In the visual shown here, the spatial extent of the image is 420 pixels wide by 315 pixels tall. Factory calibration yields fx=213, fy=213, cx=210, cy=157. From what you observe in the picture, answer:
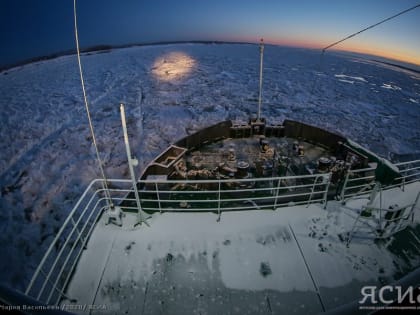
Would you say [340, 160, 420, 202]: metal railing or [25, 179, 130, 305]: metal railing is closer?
[25, 179, 130, 305]: metal railing

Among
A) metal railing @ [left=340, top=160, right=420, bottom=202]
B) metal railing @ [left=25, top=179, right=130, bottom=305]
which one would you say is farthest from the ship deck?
metal railing @ [left=340, top=160, right=420, bottom=202]

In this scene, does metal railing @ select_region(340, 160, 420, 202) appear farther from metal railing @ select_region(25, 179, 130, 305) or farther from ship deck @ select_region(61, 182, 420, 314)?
metal railing @ select_region(25, 179, 130, 305)

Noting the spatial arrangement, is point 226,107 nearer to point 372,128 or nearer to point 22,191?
point 372,128

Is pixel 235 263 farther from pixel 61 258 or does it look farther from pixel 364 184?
pixel 61 258

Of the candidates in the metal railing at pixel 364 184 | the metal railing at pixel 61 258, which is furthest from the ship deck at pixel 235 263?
the metal railing at pixel 364 184

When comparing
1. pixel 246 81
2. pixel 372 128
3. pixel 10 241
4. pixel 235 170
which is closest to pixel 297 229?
pixel 235 170

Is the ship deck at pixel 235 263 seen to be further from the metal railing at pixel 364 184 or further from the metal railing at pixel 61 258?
the metal railing at pixel 364 184

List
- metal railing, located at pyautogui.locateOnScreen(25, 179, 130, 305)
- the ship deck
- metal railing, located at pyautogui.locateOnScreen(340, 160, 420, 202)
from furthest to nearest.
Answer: metal railing, located at pyautogui.locateOnScreen(340, 160, 420, 202), the ship deck, metal railing, located at pyautogui.locateOnScreen(25, 179, 130, 305)

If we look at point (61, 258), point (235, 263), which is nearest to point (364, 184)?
point (235, 263)
